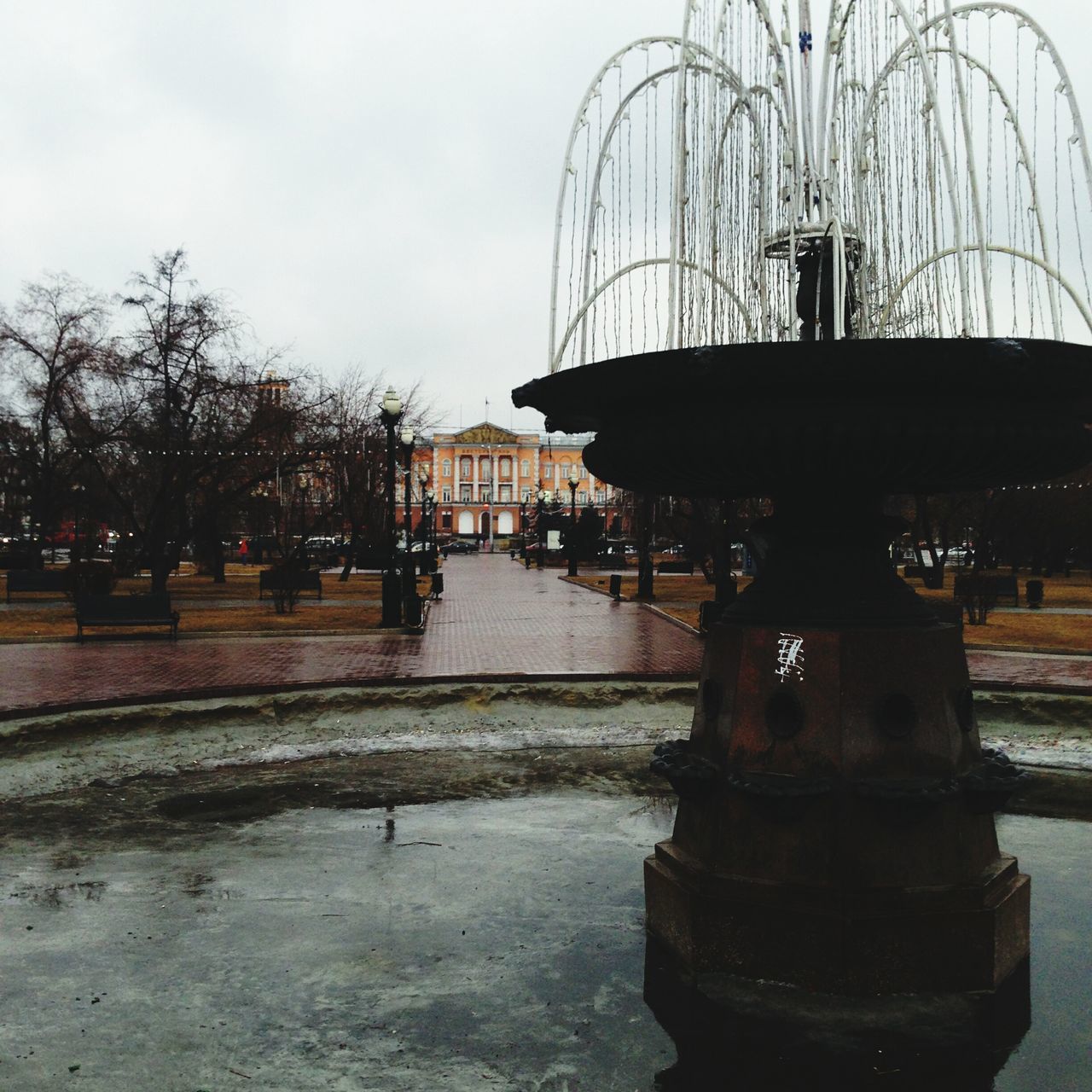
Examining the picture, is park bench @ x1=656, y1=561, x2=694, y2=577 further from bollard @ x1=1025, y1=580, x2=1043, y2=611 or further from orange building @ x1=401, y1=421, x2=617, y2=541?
orange building @ x1=401, y1=421, x2=617, y2=541

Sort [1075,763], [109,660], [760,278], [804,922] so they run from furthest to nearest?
[109,660], [1075,763], [760,278], [804,922]

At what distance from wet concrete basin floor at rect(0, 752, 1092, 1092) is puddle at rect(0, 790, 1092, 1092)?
1cm

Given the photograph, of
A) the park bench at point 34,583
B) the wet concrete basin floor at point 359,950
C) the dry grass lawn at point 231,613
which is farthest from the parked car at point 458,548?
the wet concrete basin floor at point 359,950

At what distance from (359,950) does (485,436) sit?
12278 centimetres

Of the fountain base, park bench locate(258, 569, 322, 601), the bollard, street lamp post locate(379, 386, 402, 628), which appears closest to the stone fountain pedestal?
the fountain base

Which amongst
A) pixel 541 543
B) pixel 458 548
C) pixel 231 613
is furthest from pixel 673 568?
pixel 458 548

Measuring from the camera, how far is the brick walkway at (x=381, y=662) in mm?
9523

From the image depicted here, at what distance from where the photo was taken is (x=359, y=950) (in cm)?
405

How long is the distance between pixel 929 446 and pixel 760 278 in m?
1.54

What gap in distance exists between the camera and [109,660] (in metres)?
12.7

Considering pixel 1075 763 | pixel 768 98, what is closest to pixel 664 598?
pixel 1075 763

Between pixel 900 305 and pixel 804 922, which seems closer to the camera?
pixel 804 922

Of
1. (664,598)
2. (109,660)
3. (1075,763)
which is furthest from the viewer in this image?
(664,598)

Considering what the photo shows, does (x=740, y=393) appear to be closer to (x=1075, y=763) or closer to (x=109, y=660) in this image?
(x=1075, y=763)
